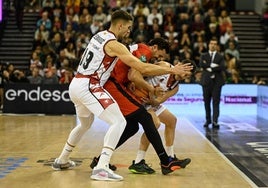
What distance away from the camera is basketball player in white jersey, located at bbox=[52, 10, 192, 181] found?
714 cm

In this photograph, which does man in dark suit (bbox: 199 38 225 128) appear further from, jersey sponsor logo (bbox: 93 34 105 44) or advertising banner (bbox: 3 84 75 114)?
jersey sponsor logo (bbox: 93 34 105 44)

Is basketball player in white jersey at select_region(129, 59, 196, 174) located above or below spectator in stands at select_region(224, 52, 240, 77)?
above

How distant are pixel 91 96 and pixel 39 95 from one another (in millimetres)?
10884

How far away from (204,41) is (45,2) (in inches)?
272

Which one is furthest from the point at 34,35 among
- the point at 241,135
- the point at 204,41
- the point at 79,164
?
the point at 79,164

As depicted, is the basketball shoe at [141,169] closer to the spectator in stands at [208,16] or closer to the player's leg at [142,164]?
the player's leg at [142,164]

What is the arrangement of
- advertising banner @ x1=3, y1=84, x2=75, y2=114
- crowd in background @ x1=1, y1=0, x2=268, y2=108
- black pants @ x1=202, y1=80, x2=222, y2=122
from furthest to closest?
crowd in background @ x1=1, y1=0, x2=268, y2=108
advertising banner @ x1=3, y1=84, x2=75, y2=114
black pants @ x1=202, y1=80, x2=222, y2=122

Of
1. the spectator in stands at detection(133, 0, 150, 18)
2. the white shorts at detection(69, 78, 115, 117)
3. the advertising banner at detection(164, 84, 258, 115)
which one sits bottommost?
the advertising banner at detection(164, 84, 258, 115)

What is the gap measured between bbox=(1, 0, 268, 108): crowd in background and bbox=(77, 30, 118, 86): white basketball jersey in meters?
12.0

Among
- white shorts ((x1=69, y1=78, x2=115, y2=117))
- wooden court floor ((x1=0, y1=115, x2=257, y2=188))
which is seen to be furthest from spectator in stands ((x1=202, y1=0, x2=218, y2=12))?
white shorts ((x1=69, y1=78, x2=115, y2=117))

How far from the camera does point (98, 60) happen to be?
289 inches

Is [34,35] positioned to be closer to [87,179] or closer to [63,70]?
[63,70]

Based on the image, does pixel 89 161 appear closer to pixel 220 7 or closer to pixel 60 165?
pixel 60 165

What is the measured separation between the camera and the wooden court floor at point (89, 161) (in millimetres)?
7086
